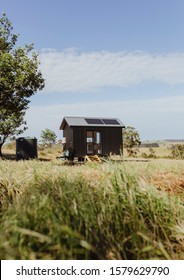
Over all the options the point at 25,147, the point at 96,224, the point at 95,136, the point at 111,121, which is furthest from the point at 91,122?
the point at 96,224

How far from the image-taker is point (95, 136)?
1171 inches

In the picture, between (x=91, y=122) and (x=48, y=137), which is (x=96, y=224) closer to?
(x=91, y=122)

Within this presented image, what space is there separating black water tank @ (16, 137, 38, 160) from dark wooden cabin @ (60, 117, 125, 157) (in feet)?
15.6

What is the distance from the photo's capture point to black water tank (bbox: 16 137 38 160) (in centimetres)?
2373

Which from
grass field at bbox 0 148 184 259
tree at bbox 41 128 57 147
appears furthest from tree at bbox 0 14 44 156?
tree at bbox 41 128 57 147

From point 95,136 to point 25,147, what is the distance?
8127mm

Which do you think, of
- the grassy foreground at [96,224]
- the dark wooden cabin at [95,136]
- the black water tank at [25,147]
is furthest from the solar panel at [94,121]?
the grassy foreground at [96,224]

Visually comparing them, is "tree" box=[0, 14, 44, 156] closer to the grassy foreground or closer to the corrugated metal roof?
the corrugated metal roof

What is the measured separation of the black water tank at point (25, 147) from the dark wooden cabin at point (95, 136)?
15.6ft

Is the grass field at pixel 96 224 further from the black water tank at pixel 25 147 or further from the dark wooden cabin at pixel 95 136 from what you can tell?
the dark wooden cabin at pixel 95 136

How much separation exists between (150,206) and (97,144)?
24.6 metres

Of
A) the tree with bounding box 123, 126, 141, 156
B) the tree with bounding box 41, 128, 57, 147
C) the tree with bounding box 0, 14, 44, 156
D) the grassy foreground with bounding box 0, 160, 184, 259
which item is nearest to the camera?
the grassy foreground with bounding box 0, 160, 184, 259

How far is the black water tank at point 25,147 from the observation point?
23.7 m
